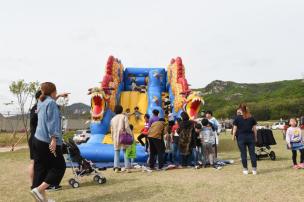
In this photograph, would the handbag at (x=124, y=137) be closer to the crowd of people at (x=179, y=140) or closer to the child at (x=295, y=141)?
the crowd of people at (x=179, y=140)

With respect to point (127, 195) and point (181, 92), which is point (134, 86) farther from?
point (127, 195)

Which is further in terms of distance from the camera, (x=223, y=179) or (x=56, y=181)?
(x=223, y=179)

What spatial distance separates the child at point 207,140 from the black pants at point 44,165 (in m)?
4.21

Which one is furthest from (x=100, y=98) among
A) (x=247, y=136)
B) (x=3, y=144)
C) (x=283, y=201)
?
(x=3, y=144)

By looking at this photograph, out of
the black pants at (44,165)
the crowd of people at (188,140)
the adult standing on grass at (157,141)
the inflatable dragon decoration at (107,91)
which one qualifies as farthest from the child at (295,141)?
the inflatable dragon decoration at (107,91)

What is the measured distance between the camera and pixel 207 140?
7816 mm

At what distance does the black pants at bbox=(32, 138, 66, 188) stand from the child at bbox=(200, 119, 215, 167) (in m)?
4.21

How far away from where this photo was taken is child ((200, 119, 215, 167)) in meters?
7.83

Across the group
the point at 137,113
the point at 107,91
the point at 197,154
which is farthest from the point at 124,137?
the point at 137,113

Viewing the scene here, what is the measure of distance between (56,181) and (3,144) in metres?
15.5

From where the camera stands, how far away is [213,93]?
332ft

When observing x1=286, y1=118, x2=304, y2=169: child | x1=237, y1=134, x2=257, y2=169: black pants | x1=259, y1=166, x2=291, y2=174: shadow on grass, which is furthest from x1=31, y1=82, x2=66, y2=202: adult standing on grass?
x1=286, y1=118, x2=304, y2=169: child

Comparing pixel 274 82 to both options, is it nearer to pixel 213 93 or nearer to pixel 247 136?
pixel 213 93

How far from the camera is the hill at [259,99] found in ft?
184
